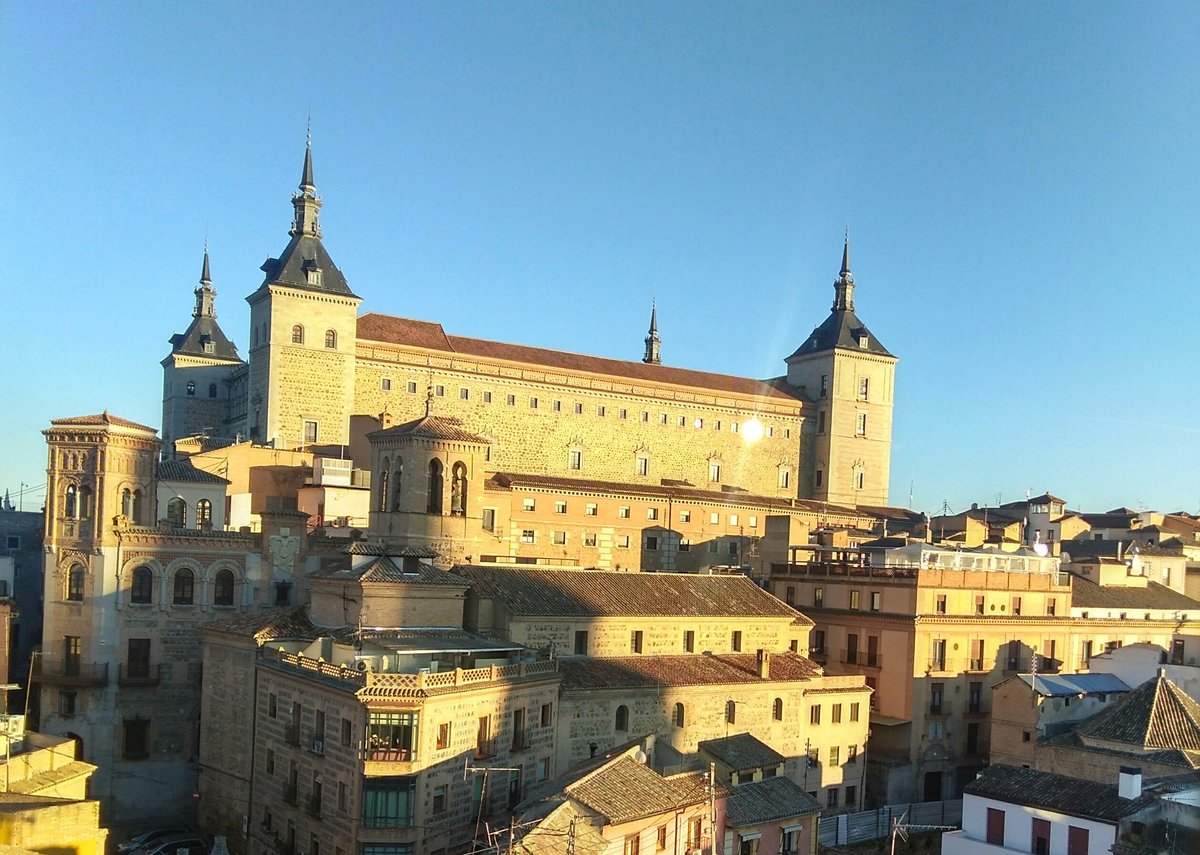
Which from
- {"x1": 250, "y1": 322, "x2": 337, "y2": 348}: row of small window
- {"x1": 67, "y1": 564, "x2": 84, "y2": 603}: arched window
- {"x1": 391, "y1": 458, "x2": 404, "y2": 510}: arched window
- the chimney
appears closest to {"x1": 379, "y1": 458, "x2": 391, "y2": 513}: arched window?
{"x1": 391, "y1": 458, "x2": 404, "y2": 510}: arched window

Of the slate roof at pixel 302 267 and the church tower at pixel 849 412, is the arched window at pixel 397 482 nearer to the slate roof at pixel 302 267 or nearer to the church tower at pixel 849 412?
the slate roof at pixel 302 267

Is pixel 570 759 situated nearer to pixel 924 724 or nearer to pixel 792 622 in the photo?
pixel 792 622

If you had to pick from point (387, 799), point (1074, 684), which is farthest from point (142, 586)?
point (1074, 684)

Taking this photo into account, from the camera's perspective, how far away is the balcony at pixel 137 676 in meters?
31.7

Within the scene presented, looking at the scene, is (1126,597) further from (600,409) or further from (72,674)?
(72,674)

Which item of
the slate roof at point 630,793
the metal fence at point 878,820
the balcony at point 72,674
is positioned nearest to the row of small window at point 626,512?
the metal fence at point 878,820

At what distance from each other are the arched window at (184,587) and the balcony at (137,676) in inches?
84.5

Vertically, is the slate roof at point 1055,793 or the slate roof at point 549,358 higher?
the slate roof at point 549,358

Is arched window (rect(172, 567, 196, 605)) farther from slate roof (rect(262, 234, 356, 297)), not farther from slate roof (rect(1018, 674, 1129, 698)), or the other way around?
slate roof (rect(1018, 674, 1129, 698))

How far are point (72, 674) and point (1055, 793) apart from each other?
90.5 feet

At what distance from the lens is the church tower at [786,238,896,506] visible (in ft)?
228

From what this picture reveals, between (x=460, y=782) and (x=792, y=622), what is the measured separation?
1604 centimetres

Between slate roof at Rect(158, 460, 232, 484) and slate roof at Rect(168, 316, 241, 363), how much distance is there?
30212 millimetres

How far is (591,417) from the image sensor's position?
202ft
